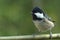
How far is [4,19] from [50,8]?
819 millimetres

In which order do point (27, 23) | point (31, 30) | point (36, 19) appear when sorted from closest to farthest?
point (36, 19), point (31, 30), point (27, 23)

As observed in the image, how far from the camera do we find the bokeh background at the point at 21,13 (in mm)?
4148

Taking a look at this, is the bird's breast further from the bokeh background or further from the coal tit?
the bokeh background

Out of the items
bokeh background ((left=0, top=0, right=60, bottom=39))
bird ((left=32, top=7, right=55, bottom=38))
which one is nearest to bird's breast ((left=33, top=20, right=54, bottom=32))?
bird ((left=32, top=7, right=55, bottom=38))

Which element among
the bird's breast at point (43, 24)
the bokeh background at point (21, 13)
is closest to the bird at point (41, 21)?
the bird's breast at point (43, 24)

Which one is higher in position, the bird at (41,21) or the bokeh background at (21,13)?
the bird at (41,21)

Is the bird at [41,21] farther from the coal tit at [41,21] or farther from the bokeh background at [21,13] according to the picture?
the bokeh background at [21,13]

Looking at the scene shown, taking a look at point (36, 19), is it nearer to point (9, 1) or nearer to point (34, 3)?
point (34, 3)

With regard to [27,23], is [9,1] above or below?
above

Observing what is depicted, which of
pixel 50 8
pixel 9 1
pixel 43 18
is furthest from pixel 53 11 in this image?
pixel 43 18

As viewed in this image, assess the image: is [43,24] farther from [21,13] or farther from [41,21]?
[21,13]

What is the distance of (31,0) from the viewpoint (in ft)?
13.8

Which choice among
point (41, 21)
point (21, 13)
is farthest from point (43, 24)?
point (21, 13)

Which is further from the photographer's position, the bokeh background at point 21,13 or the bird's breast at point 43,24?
the bokeh background at point 21,13
